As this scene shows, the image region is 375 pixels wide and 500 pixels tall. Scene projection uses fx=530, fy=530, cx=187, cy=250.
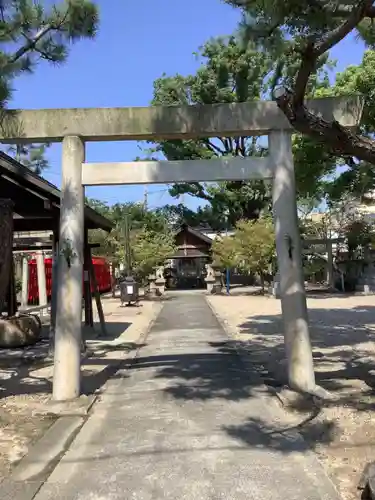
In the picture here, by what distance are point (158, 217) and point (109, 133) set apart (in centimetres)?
3686

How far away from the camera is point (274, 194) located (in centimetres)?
731

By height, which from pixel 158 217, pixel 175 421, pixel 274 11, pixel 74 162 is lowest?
pixel 175 421

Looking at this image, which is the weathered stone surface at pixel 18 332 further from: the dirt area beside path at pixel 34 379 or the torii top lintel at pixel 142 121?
the torii top lintel at pixel 142 121

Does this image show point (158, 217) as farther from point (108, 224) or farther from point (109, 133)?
point (109, 133)

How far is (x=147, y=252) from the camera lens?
107ft

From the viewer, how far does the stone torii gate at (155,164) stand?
7.12 m

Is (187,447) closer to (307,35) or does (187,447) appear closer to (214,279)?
(307,35)

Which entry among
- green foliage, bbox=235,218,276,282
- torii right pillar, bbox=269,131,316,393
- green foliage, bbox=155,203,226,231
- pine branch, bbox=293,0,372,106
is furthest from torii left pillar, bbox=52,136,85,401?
green foliage, bbox=155,203,226,231

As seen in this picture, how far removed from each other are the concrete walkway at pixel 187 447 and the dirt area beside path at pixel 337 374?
9.2 inches

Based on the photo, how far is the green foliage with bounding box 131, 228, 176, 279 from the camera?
3288cm

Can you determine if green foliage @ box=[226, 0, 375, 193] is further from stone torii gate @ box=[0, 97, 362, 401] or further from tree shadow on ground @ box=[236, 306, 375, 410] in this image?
tree shadow on ground @ box=[236, 306, 375, 410]

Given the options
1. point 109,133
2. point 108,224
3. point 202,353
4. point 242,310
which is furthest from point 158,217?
point 109,133

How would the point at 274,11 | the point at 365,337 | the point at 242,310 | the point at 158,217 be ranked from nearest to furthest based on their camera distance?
the point at 274,11
the point at 365,337
the point at 242,310
the point at 158,217

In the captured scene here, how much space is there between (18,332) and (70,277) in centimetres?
551
